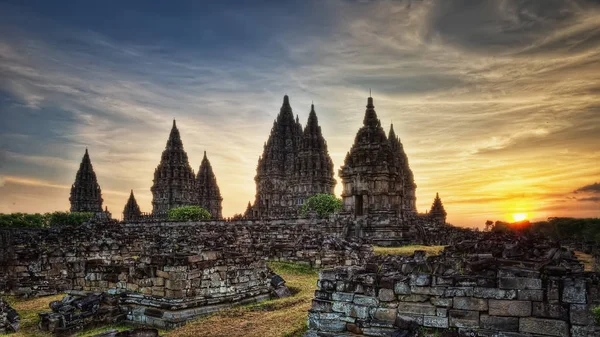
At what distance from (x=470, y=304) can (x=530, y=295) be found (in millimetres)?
872

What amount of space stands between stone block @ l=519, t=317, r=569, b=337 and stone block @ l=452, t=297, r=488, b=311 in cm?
55

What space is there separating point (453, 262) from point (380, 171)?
2398cm

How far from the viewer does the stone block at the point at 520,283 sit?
6988mm

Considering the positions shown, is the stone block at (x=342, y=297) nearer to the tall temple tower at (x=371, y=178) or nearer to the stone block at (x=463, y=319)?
the stone block at (x=463, y=319)

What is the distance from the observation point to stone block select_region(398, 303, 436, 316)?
766 cm

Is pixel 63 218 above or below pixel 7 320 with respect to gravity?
above

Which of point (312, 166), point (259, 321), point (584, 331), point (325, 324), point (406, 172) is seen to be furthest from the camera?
point (312, 166)

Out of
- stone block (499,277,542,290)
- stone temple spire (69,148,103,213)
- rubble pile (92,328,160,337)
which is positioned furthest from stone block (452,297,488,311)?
stone temple spire (69,148,103,213)

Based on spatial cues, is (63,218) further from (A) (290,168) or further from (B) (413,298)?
(B) (413,298)

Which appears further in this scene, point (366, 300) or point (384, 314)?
point (366, 300)

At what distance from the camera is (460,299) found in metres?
7.45

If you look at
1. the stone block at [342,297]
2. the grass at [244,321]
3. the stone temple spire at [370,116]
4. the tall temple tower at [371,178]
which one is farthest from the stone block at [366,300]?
the stone temple spire at [370,116]

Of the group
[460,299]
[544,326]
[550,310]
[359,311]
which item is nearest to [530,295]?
[550,310]

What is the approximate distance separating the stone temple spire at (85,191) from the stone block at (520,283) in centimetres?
8079
